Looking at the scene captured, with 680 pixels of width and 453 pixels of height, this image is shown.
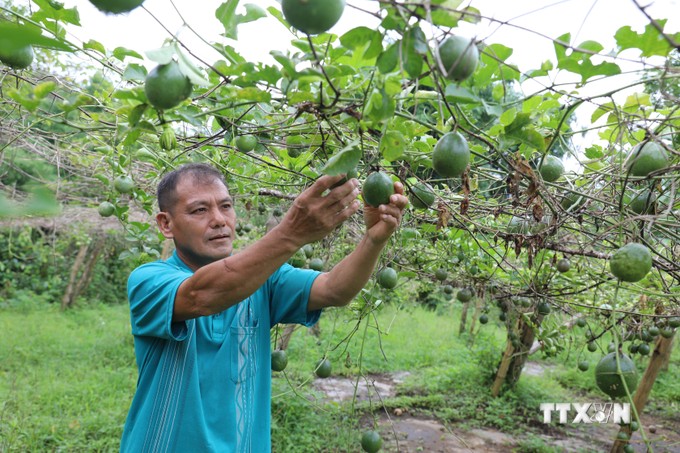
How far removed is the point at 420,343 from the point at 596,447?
15.4 feet

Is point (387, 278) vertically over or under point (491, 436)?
over

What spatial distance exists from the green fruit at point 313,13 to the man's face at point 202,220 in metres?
1.10

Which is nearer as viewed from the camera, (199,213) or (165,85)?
(165,85)

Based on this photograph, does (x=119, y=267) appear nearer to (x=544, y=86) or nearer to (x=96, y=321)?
(x=96, y=321)

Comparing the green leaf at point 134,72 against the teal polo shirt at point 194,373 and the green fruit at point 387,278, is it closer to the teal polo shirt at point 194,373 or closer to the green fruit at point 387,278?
the teal polo shirt at point 194,373

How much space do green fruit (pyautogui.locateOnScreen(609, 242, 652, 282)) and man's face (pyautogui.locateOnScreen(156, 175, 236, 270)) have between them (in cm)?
124

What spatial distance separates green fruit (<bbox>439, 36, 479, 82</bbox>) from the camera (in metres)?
0.94

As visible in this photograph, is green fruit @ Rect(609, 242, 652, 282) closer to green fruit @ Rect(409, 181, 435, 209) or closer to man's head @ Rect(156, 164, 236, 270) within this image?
green fruit @ Rect(409, 181, 435, 209)

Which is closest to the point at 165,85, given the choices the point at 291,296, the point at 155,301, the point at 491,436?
the point at 155,301

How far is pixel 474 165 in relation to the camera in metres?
1.78

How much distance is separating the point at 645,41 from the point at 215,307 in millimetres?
1259

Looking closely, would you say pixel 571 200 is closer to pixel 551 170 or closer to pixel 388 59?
pixel 551 170

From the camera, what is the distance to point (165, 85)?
40.0 inches

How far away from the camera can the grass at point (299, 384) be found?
4.80 m
